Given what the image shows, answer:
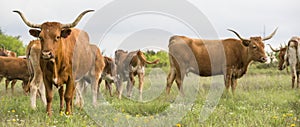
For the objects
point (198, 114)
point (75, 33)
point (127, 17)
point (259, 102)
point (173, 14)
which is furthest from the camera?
point (173, 14)

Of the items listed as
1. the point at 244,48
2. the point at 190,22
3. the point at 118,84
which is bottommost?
the point at 118,84

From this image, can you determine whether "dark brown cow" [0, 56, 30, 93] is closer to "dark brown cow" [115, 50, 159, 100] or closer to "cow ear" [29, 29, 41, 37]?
"dark brown cow" [115, 50, 159, 100]

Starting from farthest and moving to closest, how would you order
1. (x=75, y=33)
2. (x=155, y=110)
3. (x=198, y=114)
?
1. (x=75, y=33)
2. (x=155, y=110)
3. (x=198, y=114)

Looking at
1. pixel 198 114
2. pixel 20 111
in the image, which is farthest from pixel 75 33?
pixel 198 114

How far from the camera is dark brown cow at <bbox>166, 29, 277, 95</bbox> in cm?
1262

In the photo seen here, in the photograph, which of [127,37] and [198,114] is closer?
[198,114]

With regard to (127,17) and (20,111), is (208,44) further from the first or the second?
(20,111)

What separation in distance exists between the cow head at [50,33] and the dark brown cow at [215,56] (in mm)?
5598

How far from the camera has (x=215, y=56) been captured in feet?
43.6

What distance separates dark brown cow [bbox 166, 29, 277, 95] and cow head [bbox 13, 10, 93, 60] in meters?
5.60

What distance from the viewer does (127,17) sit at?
10.6 metres

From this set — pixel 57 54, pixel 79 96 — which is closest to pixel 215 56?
pixel 79 96

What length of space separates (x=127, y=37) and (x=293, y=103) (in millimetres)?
4808

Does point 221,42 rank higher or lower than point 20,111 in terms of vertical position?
higher
